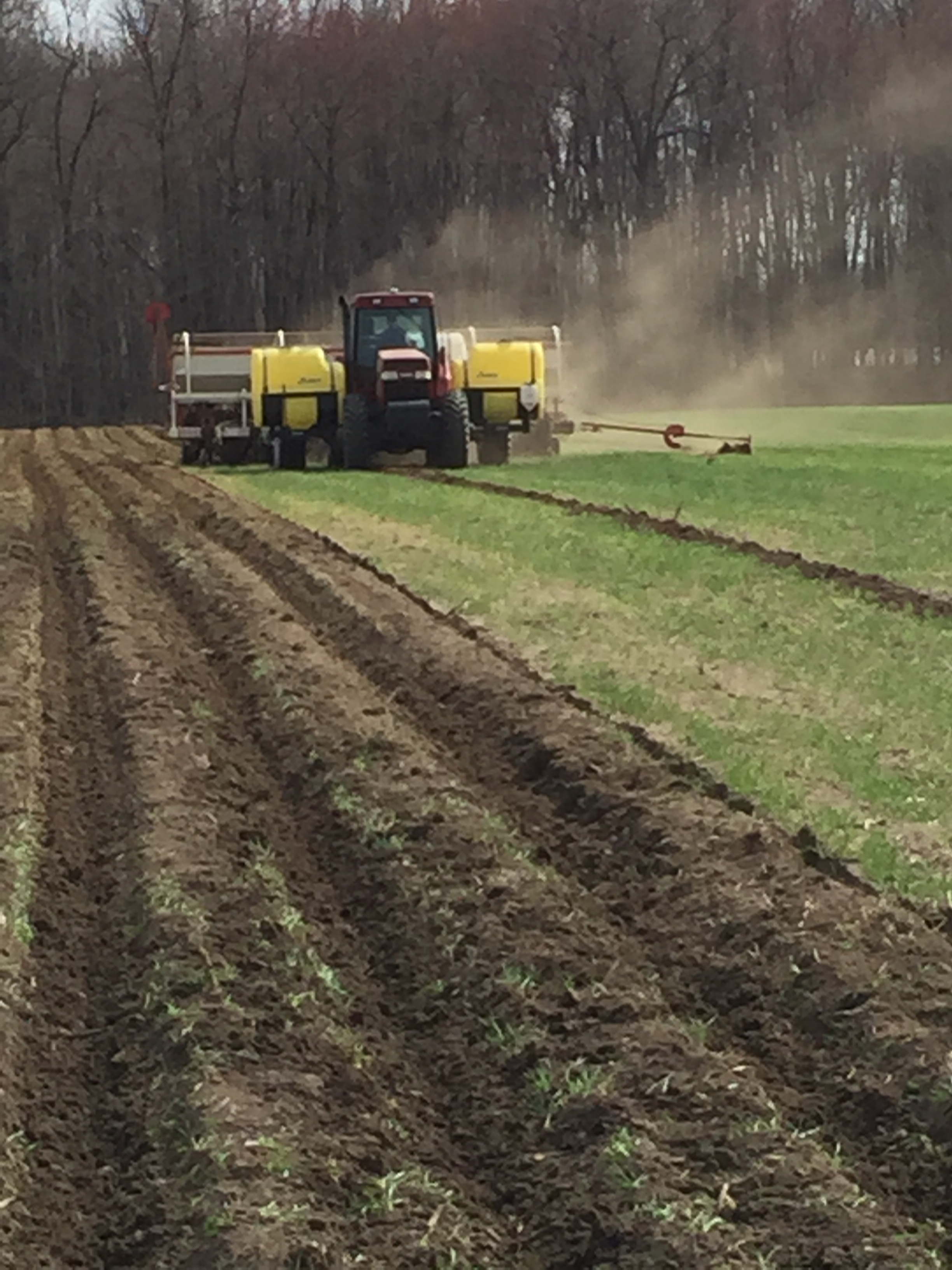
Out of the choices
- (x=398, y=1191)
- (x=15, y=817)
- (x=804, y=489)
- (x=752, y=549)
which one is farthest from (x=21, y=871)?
(x=804, y=489)

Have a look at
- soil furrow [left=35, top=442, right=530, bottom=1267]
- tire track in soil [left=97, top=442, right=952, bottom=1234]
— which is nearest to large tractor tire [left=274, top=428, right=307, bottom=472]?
tire track in soil [left=97, top=442, right=952, bottom=1234]

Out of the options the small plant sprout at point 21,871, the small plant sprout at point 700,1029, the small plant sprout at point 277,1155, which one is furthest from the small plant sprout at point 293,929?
the small plant sprout at point 700,1029

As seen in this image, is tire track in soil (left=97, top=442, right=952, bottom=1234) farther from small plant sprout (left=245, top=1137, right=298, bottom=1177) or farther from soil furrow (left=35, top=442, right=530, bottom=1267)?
small plant sprout (left=245, top=1137, right=298, bottom=1177)

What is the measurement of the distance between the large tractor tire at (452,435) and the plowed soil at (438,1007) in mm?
15330

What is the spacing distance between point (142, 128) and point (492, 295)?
13418mm

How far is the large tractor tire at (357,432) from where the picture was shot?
2428cm

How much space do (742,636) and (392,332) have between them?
595 inches

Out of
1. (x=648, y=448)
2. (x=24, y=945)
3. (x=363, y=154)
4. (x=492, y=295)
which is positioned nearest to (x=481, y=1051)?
(x=24, y=945)

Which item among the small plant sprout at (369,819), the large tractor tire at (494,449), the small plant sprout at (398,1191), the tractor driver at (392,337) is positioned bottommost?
the small plant sprout at (398,1191)

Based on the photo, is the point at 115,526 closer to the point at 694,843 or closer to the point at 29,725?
the point at 29,725

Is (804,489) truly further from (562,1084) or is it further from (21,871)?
(562,1084)

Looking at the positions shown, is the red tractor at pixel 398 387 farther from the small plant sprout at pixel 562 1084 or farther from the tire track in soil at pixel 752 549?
the small plant sprout at pixel 562 1084

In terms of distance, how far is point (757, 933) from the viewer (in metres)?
5.68

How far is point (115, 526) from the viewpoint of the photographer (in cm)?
1855
